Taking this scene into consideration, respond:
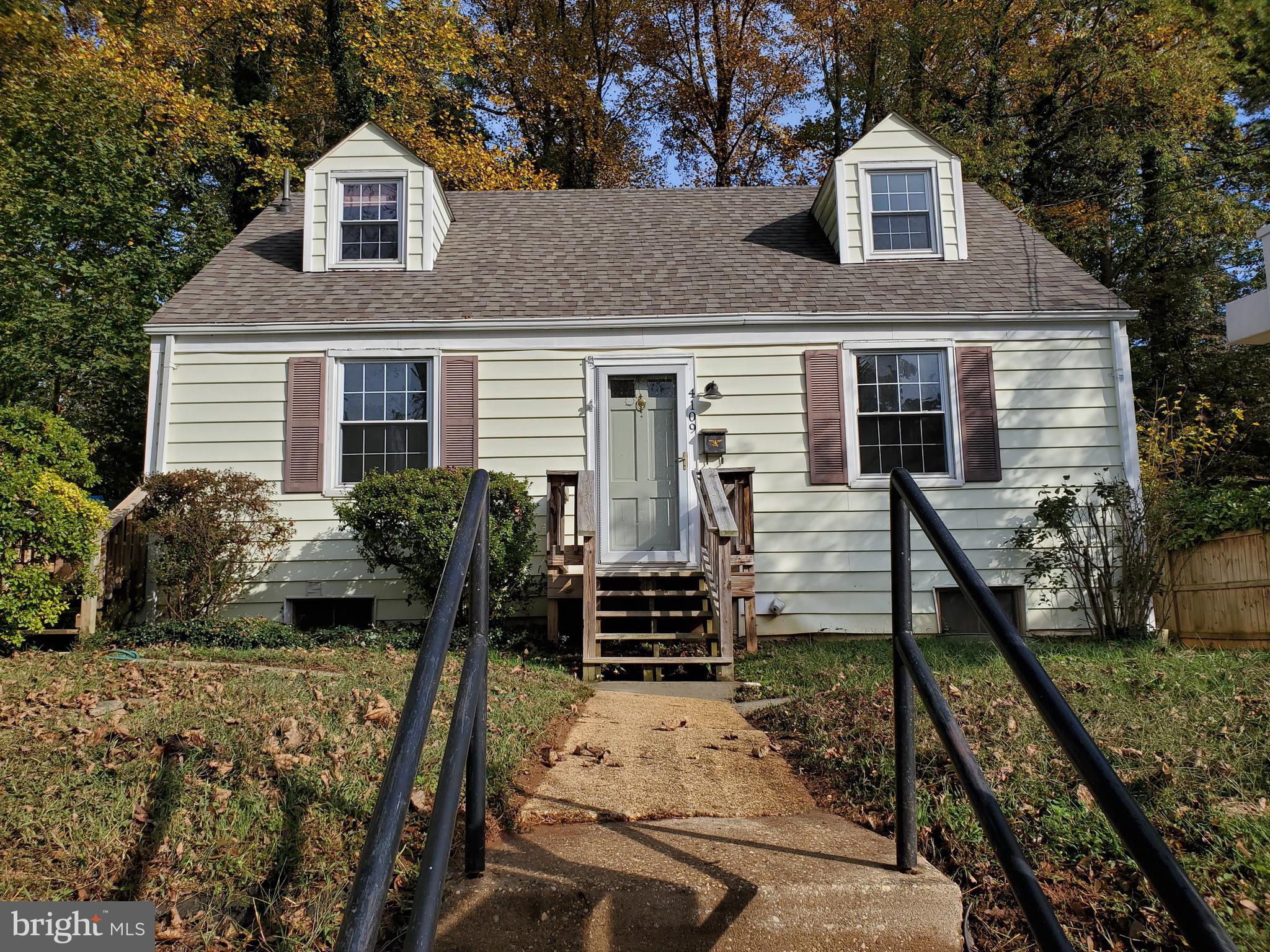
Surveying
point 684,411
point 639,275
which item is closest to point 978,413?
point 684,411

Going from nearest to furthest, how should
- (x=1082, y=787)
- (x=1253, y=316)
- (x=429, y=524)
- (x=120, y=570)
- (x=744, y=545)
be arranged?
(x=1082, y=787) → (x=1253, y=316) → (x=429, y=524) → (x=744, y=545) → (x=120, y=570)

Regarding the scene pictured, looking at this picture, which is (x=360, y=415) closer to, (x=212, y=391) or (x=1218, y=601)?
(x=212, y=391)

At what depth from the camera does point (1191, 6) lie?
158 inches

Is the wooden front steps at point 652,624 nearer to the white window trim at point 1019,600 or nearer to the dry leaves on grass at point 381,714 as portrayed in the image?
the white window trim at point 1019,600

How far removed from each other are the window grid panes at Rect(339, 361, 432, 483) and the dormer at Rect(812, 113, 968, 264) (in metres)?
5.22

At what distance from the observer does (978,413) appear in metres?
9.27

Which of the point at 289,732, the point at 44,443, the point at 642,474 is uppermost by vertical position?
the point at 44,443

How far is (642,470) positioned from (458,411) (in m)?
2.08

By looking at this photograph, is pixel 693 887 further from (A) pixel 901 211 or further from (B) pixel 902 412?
(A) pixel 901 211

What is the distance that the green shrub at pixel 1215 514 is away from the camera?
8.35 metres

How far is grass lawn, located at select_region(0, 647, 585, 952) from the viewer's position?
2635mm

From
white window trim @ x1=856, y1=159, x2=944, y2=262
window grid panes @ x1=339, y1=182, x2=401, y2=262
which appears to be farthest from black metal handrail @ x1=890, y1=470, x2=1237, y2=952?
window grid panes @ x1=339, y1=182, x2=401, y2=262

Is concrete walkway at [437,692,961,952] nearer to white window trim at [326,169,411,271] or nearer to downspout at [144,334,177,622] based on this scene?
downspout at [144,334,177,622]

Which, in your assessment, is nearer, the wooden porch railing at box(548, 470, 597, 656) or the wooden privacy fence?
the wooden porch railing at box(548, 470, 597, 656)
